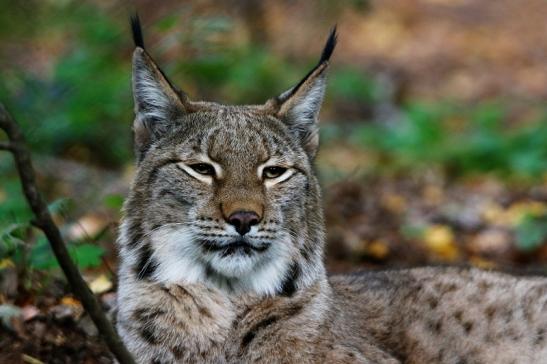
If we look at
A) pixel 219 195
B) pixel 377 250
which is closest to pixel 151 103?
pixel 219 195

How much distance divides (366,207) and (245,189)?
5.96m

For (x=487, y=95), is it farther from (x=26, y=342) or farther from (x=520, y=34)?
(x=26, y=342)

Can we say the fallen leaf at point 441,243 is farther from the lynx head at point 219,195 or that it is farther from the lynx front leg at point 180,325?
the lynx front leg at point 180,325

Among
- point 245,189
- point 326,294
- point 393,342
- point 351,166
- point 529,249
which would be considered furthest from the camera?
point 351,166

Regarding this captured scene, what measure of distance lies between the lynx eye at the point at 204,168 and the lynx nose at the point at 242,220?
372 millimetres

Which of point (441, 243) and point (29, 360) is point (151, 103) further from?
point (441, 243)

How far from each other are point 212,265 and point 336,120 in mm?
11698

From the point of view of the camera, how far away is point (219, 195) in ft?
15.9

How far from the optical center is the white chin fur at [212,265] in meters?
4.88

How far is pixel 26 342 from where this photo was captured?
5.73 metres

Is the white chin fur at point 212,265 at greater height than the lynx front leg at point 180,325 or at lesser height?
greater

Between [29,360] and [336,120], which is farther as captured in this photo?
[336,120]

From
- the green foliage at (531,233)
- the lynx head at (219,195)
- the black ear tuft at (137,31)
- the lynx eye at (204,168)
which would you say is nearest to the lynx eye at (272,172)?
the lynx head at (219,195)

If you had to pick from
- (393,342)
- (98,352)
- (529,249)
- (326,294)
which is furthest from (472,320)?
(529,249)
